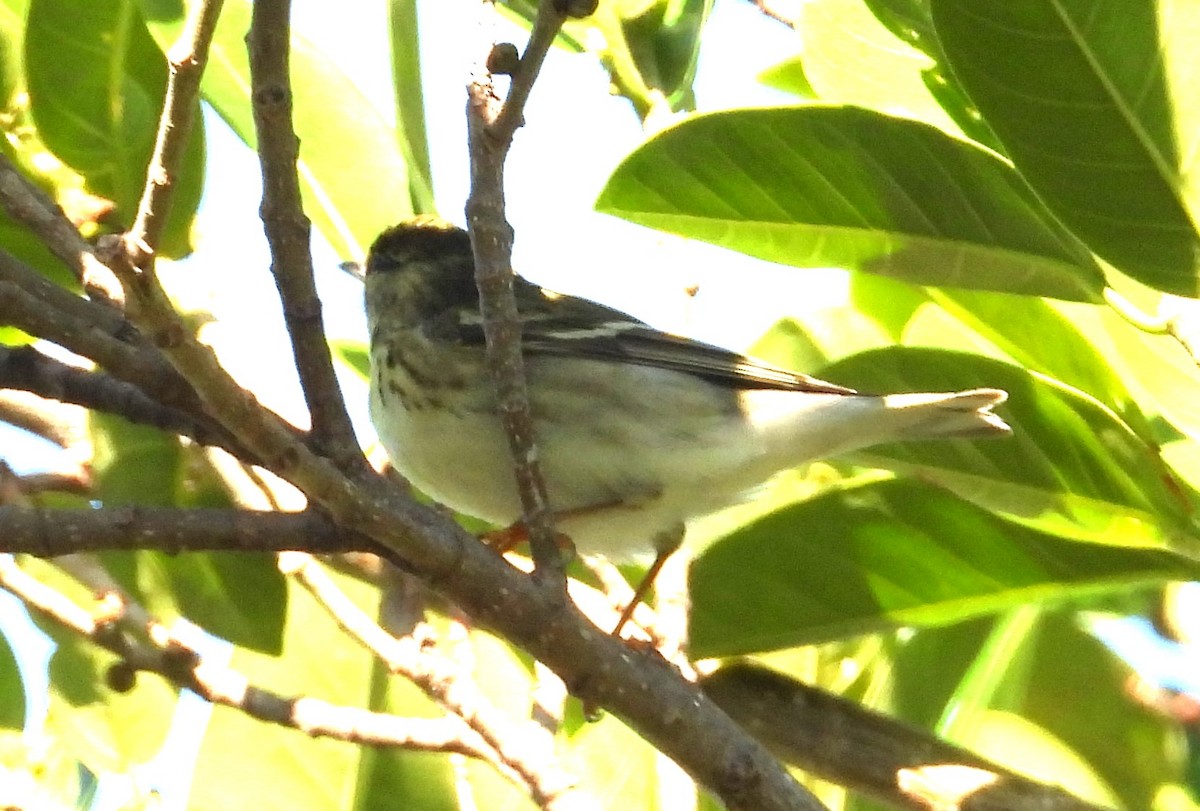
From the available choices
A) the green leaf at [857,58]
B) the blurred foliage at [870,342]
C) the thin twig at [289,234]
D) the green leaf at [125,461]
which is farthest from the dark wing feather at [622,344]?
the thin twig at [289,234]

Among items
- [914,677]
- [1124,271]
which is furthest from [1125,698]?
[1124,271]

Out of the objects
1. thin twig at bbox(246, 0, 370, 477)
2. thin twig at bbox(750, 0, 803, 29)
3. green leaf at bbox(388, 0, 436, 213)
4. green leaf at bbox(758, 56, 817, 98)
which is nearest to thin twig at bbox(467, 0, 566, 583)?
thin twig at bbox(246, 0, 370, 477)

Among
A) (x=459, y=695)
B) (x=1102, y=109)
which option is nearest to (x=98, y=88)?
(x=459, y=695)

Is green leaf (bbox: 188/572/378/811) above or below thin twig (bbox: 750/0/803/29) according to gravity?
below

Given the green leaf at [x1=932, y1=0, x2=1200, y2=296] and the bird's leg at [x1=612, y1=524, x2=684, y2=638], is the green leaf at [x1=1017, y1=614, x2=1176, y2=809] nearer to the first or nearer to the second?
the bird's leg at [x1=612, y1=524, x2=684, y2=638]

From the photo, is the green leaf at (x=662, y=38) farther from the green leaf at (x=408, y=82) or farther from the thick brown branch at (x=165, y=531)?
the thick brown branch at (x=165, y=531)
